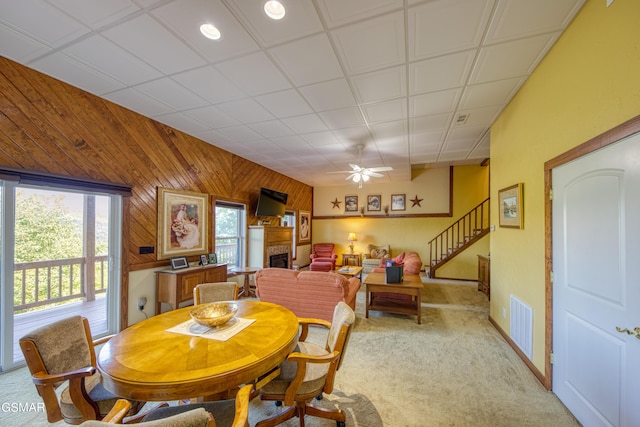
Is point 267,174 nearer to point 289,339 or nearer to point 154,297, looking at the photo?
point 154,297

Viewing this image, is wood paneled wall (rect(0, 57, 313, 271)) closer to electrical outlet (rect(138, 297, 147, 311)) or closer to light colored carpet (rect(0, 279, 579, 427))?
electrical outlet (rect(138, 297, 147, 311))

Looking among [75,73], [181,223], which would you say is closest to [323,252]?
[181,223]

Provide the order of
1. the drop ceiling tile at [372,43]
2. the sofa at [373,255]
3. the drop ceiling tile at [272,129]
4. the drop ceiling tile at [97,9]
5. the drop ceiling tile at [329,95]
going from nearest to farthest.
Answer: the drop ceiling tile at [97,9]
the drop ceiling tile at [372,43]
the drop ceiling tile at [329,95]
the drop ceiling tile at [272,129]
the sofa at [373,255]

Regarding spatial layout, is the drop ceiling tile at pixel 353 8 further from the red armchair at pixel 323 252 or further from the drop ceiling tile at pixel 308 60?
the red armchair at pixel 323 252

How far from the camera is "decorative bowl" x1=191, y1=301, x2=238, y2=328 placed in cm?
163

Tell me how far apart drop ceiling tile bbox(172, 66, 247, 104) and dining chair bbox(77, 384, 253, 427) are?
8.63ft

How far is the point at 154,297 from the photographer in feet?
11.7

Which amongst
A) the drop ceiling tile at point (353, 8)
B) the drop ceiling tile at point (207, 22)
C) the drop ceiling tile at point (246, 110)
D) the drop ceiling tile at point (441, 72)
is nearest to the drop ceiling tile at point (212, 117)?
the drop ceiling tile at point (246, 110)

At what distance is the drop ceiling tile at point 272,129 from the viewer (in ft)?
11.9

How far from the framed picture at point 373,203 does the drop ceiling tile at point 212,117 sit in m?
5.96

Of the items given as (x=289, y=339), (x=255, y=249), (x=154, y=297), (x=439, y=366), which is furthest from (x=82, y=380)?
(x=255, y=249)

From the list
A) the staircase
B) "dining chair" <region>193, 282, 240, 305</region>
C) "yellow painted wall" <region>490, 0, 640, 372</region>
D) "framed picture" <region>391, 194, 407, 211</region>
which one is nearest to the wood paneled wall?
"dining chair" <region>193, 282, 240, 305</region>

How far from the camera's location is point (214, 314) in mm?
1803

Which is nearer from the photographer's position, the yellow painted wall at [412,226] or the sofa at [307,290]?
the sofa at [307,290]
